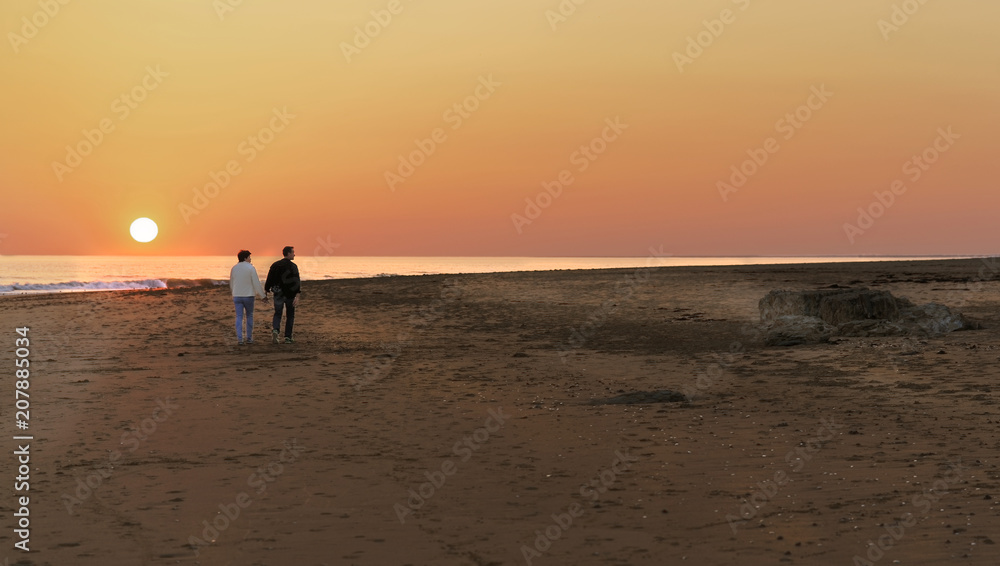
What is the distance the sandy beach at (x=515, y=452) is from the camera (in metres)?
6.02

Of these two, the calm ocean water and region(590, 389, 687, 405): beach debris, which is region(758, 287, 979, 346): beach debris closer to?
region(590, 389, 687, 405): beach debris

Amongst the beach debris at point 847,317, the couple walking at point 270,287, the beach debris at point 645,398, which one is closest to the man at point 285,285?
the couple walking at point 270,287

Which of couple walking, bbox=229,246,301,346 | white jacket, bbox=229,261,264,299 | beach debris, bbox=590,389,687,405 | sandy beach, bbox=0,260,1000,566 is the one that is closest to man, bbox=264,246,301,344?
couple walking, bbox=229,246,301,346

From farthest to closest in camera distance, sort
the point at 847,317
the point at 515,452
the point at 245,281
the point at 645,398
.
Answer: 1. the point at 245,281
2. the point at 847,317
3. the point at 645,398
4. the point at 515,452

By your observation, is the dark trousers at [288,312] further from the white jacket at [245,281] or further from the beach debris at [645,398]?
the beach debris at [645,398]

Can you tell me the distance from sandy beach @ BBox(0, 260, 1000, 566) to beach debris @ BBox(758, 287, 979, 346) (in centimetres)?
54

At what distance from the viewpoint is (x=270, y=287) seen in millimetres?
19281

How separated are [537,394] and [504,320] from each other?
11.1m

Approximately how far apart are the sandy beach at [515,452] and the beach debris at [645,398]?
0.07 m

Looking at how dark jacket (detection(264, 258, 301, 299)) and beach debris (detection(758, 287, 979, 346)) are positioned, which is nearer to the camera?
beach debris (detection(758, 287, 979, 346))

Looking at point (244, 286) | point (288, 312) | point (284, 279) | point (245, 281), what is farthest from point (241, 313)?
point (284, 279)

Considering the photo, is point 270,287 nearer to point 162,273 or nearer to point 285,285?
point 285,285

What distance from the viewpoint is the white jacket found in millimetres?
18797

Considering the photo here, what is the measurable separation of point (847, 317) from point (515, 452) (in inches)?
456
